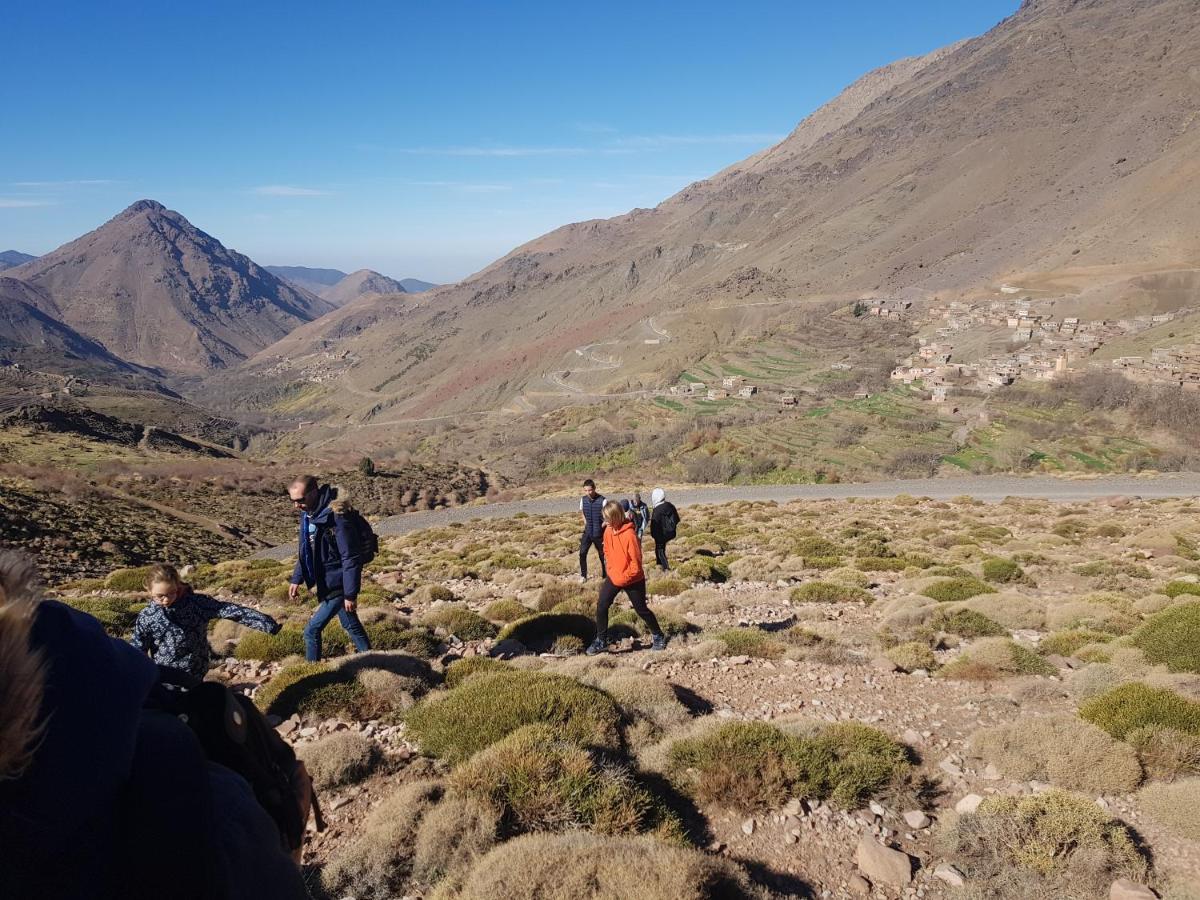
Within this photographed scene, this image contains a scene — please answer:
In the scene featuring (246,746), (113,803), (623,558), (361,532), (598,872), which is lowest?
(598,872)

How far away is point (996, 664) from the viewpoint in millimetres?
8094

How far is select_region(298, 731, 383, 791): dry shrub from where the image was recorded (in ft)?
17.4

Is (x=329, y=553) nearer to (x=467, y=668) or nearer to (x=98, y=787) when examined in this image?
(x=467, y=668)

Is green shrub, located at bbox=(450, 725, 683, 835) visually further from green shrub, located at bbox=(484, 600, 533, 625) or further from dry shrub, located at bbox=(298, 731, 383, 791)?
green shrub, located at bbox=(484, 600, 533, 625)

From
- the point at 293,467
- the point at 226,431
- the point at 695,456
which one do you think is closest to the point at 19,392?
the point at 226,431

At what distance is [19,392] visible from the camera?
123 m

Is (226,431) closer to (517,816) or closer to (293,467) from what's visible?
(293,467)

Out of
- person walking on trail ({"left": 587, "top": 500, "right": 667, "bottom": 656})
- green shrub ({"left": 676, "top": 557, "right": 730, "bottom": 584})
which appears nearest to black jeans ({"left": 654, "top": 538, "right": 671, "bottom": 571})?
green shrub ({"left": 676, "top": 557, "right": 730, "bottom": 584})

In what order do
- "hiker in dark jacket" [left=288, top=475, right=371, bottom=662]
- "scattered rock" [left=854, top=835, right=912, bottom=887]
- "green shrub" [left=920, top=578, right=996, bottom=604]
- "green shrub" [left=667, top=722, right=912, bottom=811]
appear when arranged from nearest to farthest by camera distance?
1. "scattered rock" [left=854, top=835, right=912, bottom=887]
2. "green shrub" [left=667, top=722, right=912, bottom=811]
3. "hiker in dark jacket" [left=288, top=475, right=371, bottom=662]
4. "green shrub" [left=920, top=578, right=996, bottom=604]

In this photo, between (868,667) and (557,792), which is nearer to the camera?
(557,792)

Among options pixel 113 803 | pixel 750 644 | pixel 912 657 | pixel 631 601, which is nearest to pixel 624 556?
pixel 631 601

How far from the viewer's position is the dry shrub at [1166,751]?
18.2ft

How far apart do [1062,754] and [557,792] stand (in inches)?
178

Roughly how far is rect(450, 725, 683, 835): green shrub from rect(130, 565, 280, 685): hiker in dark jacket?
242 cm
